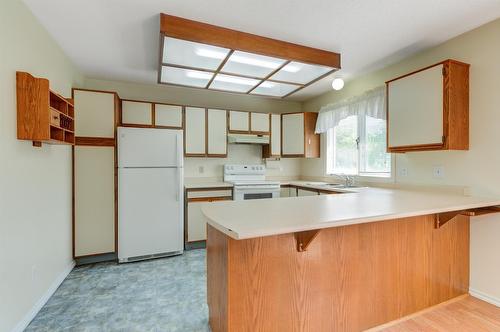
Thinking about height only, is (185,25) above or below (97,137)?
above

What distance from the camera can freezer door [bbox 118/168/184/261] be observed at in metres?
3.11

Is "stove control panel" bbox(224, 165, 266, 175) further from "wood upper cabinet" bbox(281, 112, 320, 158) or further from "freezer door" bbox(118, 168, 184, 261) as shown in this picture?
"freezer door" bbox(118, 168, 184, 261)

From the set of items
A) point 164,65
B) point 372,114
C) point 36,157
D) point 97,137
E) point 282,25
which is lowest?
point 36,157

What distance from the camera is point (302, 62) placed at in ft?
8.34

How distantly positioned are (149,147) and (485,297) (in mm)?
3765

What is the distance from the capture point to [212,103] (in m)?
4.25

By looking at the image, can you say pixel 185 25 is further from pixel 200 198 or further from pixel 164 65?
pixel 200 198

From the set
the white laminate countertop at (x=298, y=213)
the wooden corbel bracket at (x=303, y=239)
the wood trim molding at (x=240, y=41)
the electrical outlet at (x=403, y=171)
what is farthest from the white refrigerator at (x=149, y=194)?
the electrical outlet at (x=403, y=171)

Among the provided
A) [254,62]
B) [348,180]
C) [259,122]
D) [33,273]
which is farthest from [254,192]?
[33,273]

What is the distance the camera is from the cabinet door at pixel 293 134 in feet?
14.2

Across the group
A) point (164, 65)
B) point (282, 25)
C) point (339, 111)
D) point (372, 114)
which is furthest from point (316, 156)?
point (164, 65)

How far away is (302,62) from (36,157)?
254 cm

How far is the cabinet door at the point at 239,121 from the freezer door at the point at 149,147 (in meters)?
1.01

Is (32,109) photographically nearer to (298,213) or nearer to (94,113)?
(94,113)
